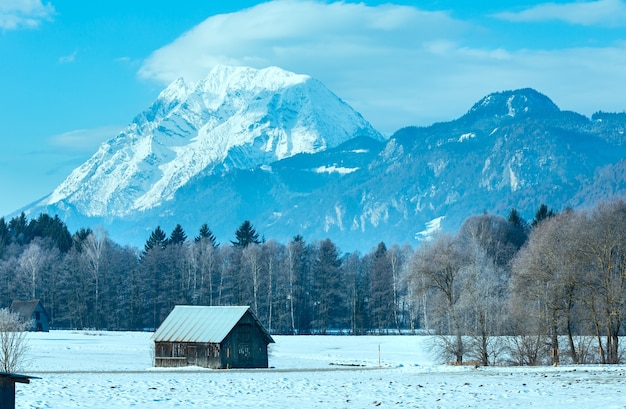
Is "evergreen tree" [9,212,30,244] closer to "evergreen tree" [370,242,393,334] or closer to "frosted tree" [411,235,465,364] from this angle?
"evergreen tree" [370,242,393,334]

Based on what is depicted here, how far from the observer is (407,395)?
40.2 metres

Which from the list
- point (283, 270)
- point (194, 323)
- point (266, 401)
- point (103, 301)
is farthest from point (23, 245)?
point (266, 401)

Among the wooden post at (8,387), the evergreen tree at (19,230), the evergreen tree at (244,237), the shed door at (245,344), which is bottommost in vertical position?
the wooden post at (8,387)

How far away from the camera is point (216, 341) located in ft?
241

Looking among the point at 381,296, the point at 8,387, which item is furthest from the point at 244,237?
the point at 8,387

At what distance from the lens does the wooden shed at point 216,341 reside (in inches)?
2904

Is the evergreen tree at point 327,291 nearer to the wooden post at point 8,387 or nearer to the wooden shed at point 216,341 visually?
the wooden shed at point 216,341

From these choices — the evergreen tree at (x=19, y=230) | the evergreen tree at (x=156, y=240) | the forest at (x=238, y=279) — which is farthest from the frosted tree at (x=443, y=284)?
the evergreen tree at (x=19, y=230)

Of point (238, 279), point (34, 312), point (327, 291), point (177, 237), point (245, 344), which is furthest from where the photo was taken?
point (177, 237)

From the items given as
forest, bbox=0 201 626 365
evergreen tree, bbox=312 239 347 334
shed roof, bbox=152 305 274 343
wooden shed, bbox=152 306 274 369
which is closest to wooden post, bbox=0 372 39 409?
wooden shed, bbox=152 306 274 369

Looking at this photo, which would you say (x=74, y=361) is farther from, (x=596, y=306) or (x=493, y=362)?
(x=596, y=306)

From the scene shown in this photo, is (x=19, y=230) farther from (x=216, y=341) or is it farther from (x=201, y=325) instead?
(x=216, y=341)

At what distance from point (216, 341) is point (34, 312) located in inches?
2582

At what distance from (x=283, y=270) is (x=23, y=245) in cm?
5303
